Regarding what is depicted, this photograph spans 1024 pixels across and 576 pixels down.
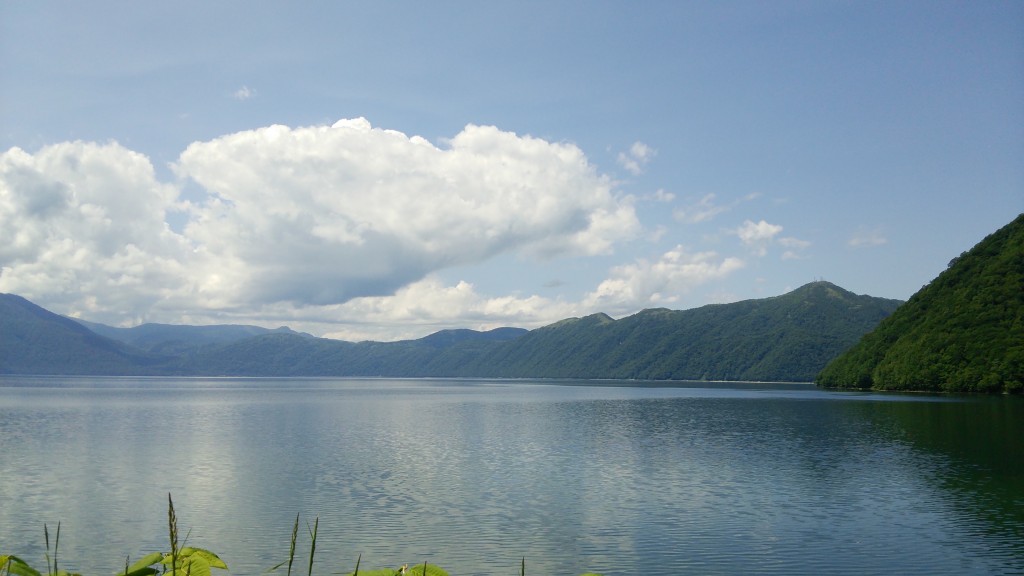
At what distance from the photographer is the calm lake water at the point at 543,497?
31969 mm

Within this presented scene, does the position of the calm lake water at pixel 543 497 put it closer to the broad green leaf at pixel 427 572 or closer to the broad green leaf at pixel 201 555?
the broad green leaf at pixel 201 555

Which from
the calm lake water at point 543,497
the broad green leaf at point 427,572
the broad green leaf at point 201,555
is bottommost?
the calm lake water at point 543,497

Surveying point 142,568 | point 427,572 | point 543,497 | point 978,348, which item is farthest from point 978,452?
point 978,348

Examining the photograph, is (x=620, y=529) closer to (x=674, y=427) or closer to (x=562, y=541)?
(x=562, y=541)

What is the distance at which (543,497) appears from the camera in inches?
1781

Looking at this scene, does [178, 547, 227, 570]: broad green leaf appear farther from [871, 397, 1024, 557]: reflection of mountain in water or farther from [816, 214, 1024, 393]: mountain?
[816, 214, 1024, 393]: mountain

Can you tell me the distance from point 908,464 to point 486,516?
3928 cm

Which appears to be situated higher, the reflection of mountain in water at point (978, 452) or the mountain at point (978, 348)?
the mountain at point (978, 348)

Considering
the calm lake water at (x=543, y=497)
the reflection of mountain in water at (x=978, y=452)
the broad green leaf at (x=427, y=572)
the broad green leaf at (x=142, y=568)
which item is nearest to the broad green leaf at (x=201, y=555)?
the broad green leaf at (x=142, y=568)

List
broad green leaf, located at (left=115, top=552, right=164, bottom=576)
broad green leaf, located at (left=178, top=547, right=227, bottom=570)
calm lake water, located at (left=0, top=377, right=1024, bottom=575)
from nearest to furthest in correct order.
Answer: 1. broad green leaf, located at (left=115, top=552, right=164, bottom=576)
2. broad green leaf, located at (left=178, top=547, right=227, bottom=570)
3. calm lake water, located at (left=0, top=377, right=1024, bottom=575)

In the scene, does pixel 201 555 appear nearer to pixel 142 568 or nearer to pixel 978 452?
pixel 142 568

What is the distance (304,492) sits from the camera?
47.1 metres

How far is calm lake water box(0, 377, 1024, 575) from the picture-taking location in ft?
105

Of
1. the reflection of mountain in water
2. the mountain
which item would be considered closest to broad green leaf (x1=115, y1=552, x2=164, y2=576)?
the reflection of mountain in water
